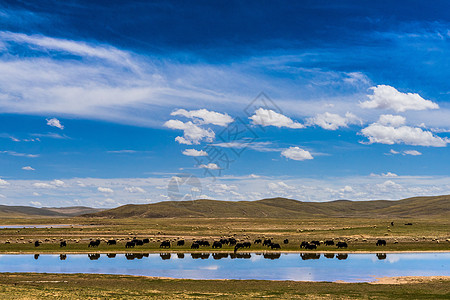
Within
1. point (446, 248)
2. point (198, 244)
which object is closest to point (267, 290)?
point (198, 244)

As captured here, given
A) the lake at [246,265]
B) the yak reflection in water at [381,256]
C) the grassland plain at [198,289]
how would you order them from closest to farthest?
1. the grassland plain at [198,289]
2. the lake at [246,265]
3. the yak reflection in water at [381,256]

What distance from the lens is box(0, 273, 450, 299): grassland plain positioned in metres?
25.6

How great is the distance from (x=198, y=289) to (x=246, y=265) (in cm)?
1320

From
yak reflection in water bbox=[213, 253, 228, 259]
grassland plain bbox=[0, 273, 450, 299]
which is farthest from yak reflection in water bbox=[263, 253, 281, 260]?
grassland plain bbox=[0, 273, 450, 299]

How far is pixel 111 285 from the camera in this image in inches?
1195

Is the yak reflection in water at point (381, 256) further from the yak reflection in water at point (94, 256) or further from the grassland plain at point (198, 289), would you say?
the yak reflection in water at point (94, 256)

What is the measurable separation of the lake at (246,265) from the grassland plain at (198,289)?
288cm

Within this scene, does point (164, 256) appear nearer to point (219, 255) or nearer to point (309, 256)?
point (219, 255)

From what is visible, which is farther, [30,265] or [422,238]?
[422,238]

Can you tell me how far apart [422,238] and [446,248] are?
11408 millimetres

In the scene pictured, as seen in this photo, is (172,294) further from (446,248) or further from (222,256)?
(446,248)

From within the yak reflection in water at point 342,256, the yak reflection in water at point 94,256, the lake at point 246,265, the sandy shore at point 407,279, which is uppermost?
the yak reflection in water at point 94,256

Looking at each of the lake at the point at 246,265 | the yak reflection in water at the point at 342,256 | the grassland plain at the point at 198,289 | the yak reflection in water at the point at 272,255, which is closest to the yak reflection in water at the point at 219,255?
the lake at the point at 246,265

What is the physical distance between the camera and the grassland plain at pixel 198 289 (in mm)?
25594
